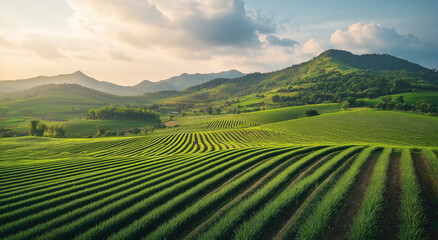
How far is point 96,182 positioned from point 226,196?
13.1 meters

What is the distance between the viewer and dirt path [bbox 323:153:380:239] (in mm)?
8039

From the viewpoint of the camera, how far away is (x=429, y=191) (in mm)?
11336

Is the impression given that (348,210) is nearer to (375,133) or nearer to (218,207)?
(218,207)

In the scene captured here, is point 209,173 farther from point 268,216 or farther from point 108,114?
point 108,114

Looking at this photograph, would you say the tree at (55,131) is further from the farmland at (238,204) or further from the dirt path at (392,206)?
the dirt path at (392,206)

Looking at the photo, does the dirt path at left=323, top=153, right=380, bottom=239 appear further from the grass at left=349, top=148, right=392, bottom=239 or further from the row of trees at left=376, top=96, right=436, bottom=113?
the row of trees at left=376, top=96, right=436, bottom=113

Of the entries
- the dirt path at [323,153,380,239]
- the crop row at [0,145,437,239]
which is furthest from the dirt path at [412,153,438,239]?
the dirt path at [323,153,380,239]

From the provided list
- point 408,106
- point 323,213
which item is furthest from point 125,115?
point 408,106

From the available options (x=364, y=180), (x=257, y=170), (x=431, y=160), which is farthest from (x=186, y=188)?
(x=431, y=160)

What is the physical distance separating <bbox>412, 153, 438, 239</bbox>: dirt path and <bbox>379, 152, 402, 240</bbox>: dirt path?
1060 millimetres

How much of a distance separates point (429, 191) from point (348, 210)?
664 cm

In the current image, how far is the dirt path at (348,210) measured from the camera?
26.4 ft

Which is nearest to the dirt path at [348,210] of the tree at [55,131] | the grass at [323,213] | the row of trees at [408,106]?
the grass at [323,213]

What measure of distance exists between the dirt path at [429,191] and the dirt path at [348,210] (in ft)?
8.75
